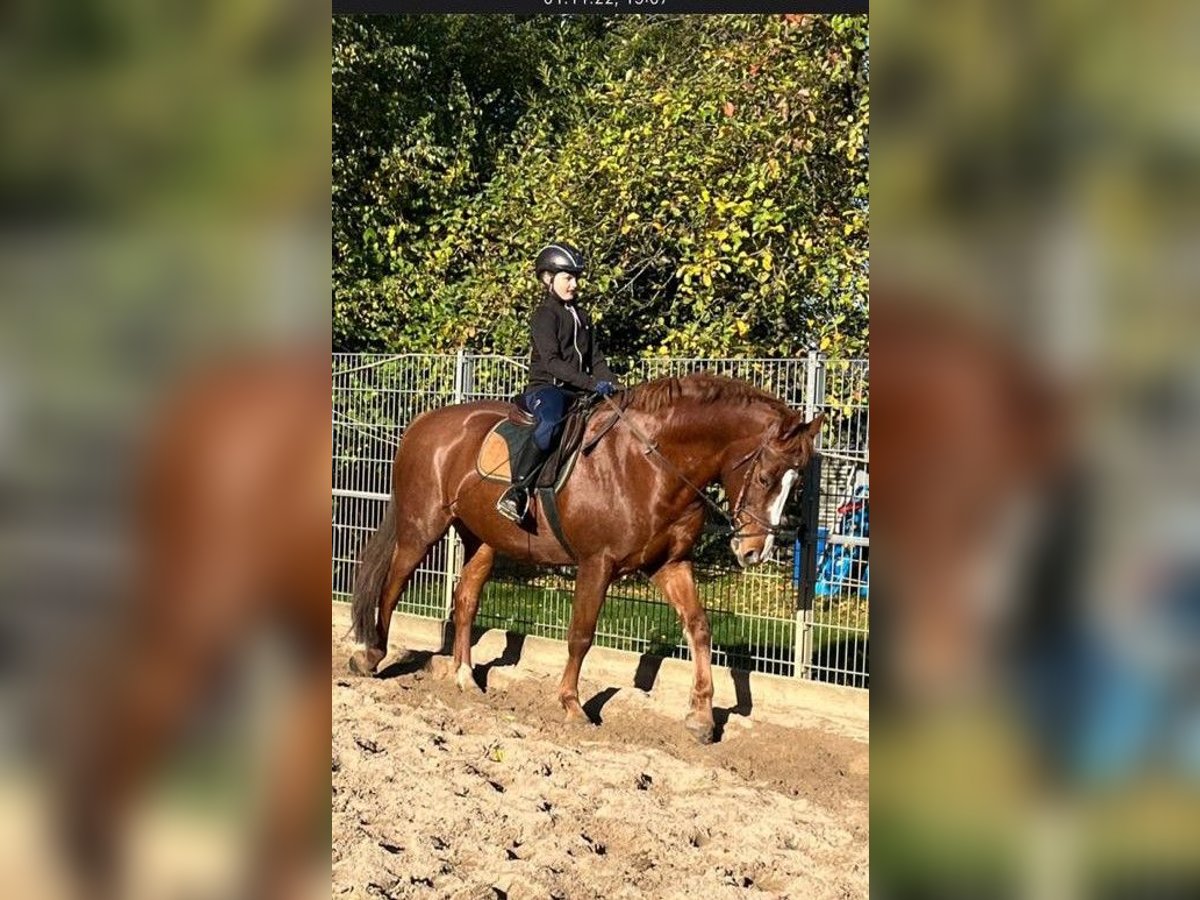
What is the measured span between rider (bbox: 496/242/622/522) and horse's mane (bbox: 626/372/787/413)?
0.89 ft

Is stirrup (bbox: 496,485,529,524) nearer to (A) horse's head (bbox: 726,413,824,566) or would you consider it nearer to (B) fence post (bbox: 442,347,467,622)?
(A) horse's head (bbox: 726,413,824,566)

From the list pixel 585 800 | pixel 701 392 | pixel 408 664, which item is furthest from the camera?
pixel 408 664

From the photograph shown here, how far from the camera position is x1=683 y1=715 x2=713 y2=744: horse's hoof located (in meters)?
6.49

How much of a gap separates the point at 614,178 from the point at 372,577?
400 cm

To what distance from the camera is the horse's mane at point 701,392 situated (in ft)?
21.0

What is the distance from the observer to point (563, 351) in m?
6.88
